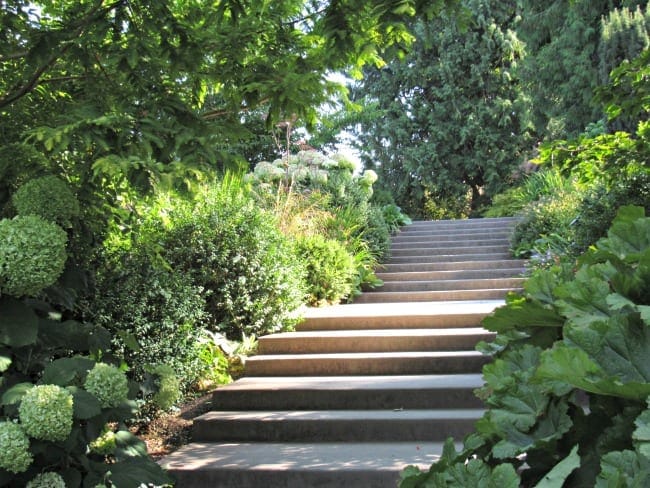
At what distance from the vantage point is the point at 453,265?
8.88 meters

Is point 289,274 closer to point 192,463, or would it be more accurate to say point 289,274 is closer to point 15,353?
point 192,463

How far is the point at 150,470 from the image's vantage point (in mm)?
2021

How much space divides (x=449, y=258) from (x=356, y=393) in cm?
561

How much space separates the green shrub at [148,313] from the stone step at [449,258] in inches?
212

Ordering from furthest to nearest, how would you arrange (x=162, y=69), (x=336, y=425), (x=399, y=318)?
(x=399, y=318), (x=336, y=425), (x=162, y=69)

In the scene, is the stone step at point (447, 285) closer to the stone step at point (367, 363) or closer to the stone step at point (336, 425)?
A: the stone step at point (367, 363)

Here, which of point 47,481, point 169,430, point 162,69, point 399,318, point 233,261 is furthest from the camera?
point 399,318

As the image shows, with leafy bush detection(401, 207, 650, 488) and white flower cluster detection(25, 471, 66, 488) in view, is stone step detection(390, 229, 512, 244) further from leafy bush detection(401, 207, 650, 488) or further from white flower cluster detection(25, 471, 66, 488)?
leafy bush detection(401, 207, 650, 488)

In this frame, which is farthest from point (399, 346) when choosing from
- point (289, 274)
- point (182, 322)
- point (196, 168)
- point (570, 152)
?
point (196, 168)

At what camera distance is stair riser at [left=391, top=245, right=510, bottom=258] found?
9734 mm

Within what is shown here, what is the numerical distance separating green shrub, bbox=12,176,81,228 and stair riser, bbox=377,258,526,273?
23.2 feet

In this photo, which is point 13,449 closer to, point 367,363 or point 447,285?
point 367,363

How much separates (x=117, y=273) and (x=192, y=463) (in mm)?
1415

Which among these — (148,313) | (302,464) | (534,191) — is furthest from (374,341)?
(534,191)
